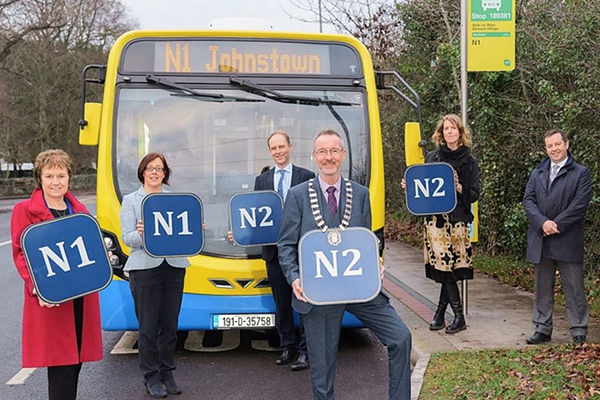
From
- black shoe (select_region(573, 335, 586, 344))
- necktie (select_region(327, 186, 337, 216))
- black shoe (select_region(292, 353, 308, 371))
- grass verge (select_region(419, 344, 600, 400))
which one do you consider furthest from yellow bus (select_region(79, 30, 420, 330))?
necktie (select_region(327, 186, 337, 216))

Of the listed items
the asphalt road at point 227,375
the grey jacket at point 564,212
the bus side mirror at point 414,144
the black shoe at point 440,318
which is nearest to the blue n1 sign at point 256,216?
the asphalt road at point 227,375

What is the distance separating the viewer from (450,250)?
259 inches

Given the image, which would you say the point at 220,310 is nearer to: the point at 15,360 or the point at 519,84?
the point at 15,360

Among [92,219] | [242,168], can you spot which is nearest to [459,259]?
[242,168]

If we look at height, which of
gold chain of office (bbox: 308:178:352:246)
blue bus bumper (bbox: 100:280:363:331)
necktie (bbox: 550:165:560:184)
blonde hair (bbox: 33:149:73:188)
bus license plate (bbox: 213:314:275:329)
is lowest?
bus license plate (bbox: 213:314:275:329)

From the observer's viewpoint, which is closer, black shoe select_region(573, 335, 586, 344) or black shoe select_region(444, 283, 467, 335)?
black shoe select_region(573, 335, 586, 344)

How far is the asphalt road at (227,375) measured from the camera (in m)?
5.56

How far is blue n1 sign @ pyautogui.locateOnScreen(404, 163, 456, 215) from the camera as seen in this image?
637 cm

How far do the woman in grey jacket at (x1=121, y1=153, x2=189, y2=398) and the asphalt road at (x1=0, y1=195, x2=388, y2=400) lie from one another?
303 millimetres

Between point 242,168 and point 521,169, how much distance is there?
5.71 metres

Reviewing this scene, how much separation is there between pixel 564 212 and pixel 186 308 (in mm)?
3320

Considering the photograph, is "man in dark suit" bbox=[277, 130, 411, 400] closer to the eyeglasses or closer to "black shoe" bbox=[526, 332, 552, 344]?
the eyeglasses

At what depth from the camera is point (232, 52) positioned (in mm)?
6637

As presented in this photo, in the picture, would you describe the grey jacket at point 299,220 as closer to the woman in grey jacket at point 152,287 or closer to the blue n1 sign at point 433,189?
the woman in grey jacket at point 152,287
